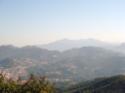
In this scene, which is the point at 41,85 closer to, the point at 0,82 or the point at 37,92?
the point at 37,92

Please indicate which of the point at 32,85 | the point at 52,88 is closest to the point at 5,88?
the point at 32,85

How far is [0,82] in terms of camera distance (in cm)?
10312

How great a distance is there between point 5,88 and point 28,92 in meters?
10.2

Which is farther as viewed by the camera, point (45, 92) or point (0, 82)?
point (0, 82)

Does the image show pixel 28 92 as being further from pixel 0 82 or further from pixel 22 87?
pixel 0 82

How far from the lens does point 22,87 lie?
100125mm

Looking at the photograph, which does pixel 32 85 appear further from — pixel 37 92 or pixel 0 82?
pixel 0 82

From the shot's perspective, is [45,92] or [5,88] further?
[5,88]

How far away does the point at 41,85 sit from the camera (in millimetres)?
99938

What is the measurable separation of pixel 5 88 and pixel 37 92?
12.0 meters

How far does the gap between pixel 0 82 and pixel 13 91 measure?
20.9 feet

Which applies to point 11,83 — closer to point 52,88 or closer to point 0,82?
point 0,82

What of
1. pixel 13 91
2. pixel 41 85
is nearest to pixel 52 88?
pixel 41 85

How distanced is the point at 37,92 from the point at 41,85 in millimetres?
2869
